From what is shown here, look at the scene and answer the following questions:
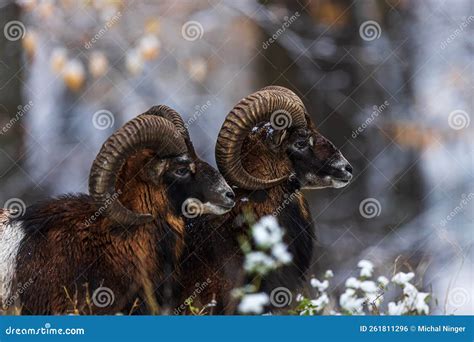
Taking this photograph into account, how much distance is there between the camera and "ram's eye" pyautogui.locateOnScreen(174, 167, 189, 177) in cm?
1155

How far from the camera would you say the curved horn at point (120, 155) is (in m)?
11.1

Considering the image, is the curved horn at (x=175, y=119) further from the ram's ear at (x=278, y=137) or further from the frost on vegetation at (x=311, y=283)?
the frost on vegetation at (x=311, y=283)

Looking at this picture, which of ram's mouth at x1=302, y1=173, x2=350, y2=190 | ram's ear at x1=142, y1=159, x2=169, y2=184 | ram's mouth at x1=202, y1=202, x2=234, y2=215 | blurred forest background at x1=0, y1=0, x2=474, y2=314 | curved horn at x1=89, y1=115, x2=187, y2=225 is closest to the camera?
curved horn at x1=89, y1=115, x2=187, y2=225

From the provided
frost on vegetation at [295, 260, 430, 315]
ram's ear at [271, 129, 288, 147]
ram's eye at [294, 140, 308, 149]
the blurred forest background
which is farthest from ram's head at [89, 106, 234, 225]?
the blurred forest background

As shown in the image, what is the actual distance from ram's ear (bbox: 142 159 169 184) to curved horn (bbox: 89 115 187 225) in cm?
19

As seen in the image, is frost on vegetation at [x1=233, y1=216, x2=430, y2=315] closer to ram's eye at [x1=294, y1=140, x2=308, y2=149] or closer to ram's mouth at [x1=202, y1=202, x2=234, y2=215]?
ram's mouth at [x1=202, y1=202, x2=234, y2=215]

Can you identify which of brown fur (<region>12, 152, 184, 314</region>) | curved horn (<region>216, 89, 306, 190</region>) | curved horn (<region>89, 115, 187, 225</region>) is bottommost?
brown fur (<region>12, 152, 184, 314</region>)

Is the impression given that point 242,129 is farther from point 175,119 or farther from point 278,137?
point 175,119

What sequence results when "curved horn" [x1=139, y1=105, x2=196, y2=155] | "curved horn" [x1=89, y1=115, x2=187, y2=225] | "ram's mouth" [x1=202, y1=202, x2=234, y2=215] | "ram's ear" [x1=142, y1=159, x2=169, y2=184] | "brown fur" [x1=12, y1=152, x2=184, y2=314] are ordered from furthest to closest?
"curved horn" [x1=139, y1=105, x2=196, y2=155] → "ram's mouth" [x1=202, y1=202, x2=234, y2=215] → "ram's ear" [x1=142, y1=159, x2=169, y2=184] → "curved horn" [x1=89, y1=115, x2=187, y2=225] → "brown fur" [x1=12, y1=152, x2=184, y2=314]

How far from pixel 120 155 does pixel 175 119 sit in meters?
1.15

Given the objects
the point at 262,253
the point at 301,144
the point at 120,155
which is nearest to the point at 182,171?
the point at 120,155

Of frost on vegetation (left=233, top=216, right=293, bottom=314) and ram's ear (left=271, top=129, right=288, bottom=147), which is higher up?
ram's ear (left=271, top=129, right=288, bottom=147)

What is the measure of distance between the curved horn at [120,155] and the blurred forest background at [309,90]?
2.32m

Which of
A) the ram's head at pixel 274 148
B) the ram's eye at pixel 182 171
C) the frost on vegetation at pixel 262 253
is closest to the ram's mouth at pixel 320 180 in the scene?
the ram's head at pixel 274 148
